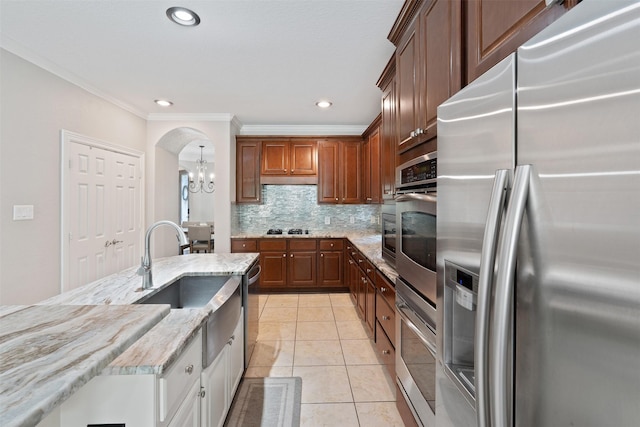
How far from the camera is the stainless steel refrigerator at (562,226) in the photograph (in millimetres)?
431

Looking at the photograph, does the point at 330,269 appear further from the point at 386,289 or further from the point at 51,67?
the point at 51,67

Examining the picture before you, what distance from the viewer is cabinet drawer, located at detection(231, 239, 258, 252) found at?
4.48m

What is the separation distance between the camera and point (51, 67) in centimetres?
277

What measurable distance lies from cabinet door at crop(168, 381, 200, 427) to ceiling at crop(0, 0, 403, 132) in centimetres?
222

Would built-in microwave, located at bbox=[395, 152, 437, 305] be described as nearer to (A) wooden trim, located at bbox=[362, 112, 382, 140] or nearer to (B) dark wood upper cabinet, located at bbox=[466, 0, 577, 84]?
(B) dark wood upper cabinet, located at bbox=[466, 0, 577, 84]

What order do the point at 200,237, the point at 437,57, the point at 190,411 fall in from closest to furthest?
1. the point at 190,411
2. the point at 437,57
3. the point at 200,237

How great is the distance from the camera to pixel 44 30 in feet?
7.38

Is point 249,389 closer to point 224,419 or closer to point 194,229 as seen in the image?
point 224,419

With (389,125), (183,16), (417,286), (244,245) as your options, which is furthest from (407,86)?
(244,245)

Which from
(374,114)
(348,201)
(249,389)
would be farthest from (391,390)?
(374,114)

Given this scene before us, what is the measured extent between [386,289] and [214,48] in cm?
242

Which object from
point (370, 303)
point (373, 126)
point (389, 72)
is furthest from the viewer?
point (373, 126)

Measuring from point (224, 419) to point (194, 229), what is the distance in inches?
186

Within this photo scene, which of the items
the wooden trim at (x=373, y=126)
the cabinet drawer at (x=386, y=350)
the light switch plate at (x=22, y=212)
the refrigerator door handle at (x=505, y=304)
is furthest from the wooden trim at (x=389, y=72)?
the light switch plate at (x=22, y=212)
